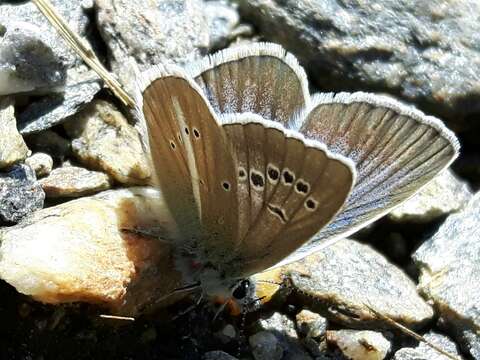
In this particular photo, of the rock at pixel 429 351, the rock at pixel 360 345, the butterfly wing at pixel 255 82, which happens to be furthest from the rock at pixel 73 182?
the rock at pixel 429 351

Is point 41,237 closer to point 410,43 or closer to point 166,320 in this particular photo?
point 166,320

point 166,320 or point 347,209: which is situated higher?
point 347,209

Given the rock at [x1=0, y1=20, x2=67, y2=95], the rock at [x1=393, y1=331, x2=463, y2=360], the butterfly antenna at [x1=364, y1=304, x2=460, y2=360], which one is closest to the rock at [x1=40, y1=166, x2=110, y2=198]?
the rock at [x1=0, y1=20, x2=67, y2=95]

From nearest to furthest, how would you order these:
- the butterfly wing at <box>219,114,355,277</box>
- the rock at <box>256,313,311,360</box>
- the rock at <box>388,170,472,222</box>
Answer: the butterfly wing at <box>219,114,355,277</box> → the rock at <box>256,313,311,360</box> → the rock at <box>388,170,472,222</box>

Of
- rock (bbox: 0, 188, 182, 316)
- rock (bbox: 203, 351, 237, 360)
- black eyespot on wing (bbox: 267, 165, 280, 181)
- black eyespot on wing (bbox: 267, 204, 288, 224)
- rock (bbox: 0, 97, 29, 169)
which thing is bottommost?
rock (bbox: 203, 351, 237, 360)

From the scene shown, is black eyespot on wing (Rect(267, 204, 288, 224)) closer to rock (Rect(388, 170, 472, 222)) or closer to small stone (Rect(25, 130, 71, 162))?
small stone (Rect(25, 130, 71, 162))

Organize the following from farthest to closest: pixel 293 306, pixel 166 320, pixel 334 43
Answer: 1. pixel 334 43
2. pixel 293 306
3. pixel 166 320

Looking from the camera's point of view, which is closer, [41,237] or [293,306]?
[41,237]

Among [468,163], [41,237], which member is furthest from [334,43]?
[41,237]

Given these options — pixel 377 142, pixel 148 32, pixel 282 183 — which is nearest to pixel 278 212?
pixel 282 183
